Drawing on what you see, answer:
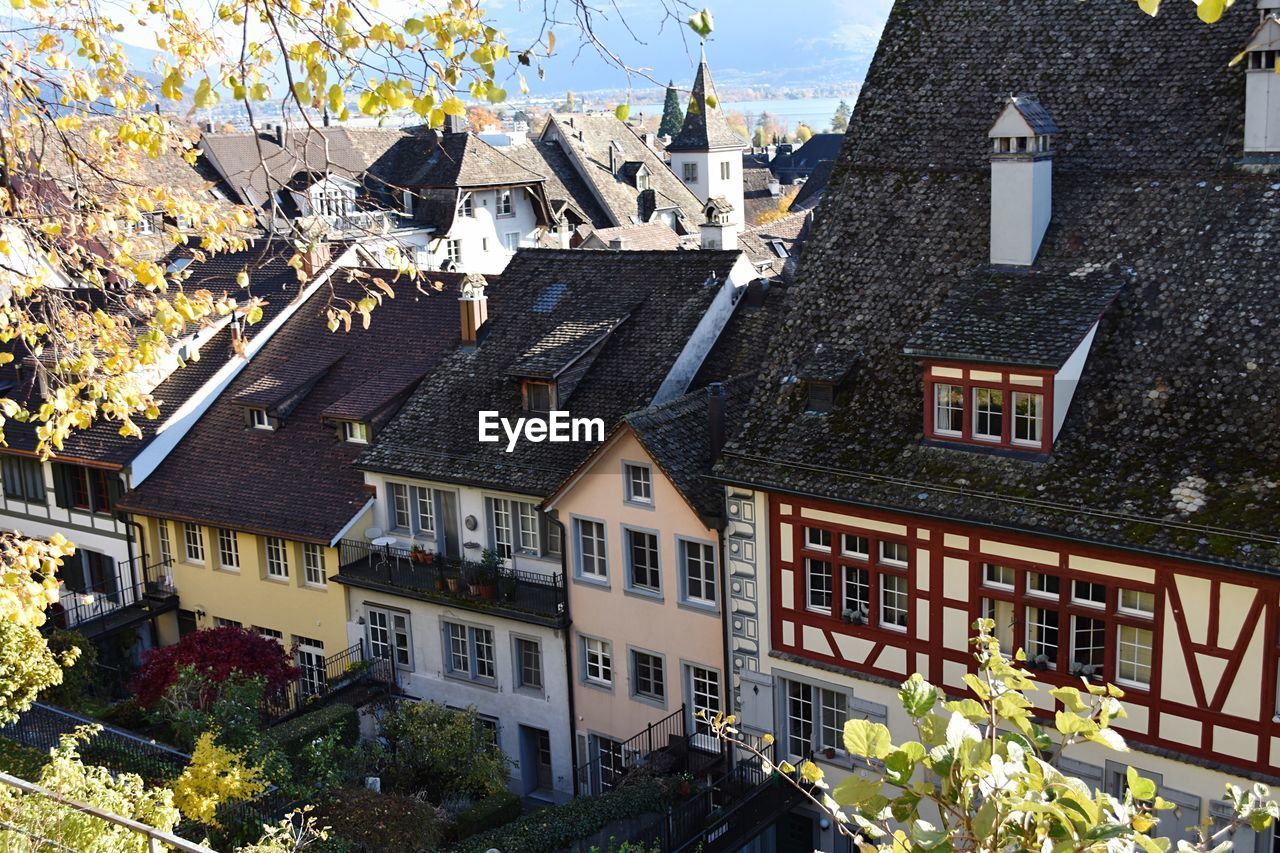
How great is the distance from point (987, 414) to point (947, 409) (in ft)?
2.24

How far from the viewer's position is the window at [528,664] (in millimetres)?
28984

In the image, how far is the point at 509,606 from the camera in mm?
28281

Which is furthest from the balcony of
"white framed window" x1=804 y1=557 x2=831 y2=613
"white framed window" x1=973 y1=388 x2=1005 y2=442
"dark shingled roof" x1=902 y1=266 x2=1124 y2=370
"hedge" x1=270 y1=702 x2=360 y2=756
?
"dark shingled roof" x1=902 y1=266 x2=1124 y2=370

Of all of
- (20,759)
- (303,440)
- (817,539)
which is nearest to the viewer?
(20,759)

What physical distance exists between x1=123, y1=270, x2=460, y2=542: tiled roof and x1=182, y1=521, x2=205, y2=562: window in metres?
0.76

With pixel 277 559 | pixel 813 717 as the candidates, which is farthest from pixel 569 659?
pixel 277 559

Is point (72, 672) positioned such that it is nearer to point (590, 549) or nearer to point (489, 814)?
point (489, 814)

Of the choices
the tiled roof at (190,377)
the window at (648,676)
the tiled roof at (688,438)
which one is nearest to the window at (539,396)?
the tiled roof at (688,438)

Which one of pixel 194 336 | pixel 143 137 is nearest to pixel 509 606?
pixel 194 336

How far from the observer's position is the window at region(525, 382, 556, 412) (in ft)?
96.6

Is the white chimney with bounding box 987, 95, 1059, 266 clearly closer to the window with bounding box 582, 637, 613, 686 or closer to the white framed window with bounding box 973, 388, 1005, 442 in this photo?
the white framed window with bounding box 973, 388, 1005, 442

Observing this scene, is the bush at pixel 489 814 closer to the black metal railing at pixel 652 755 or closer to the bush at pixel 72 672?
the black metal railing at pixel 652 755

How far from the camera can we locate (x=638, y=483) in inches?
1037

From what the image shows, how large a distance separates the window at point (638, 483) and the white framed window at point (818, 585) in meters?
3.67
